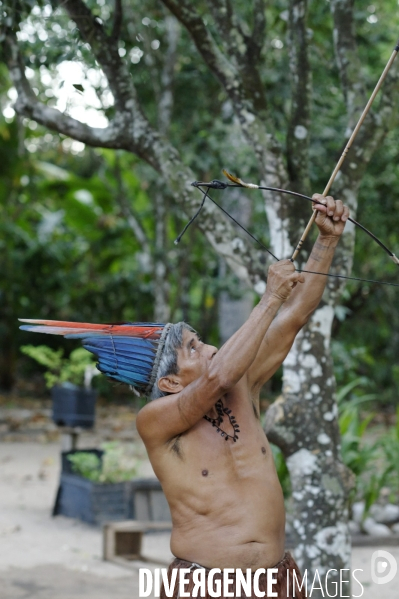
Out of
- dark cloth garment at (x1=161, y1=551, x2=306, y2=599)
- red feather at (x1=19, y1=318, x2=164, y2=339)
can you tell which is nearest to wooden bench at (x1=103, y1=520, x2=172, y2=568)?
dark cloth garment at (x1=161, y1=551, x2=306, y2=599)

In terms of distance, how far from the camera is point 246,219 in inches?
354

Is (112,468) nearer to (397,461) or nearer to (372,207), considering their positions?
(397,461)

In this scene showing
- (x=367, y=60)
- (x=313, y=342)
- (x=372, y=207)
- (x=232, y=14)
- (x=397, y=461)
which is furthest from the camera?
(x=372, y=207)

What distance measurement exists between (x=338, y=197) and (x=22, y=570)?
334 centimetres

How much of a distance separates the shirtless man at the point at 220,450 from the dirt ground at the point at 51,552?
2.41 metres

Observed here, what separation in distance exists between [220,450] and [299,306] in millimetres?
666

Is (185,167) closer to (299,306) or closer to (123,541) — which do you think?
(299,306)

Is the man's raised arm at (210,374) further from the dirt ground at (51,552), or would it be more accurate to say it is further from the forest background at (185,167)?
the dirt ground at (51,552)

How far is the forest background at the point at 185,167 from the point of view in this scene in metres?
4.08

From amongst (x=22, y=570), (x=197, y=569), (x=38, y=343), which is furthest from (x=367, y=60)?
(x=38, y=343)

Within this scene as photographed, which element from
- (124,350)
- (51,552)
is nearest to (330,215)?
(124,350)

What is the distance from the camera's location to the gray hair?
2723 mm

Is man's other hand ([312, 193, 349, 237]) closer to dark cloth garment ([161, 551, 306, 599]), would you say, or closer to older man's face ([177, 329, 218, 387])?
older man's face ([177, 329, 218, 387])

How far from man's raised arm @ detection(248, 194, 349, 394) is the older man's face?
202mm
